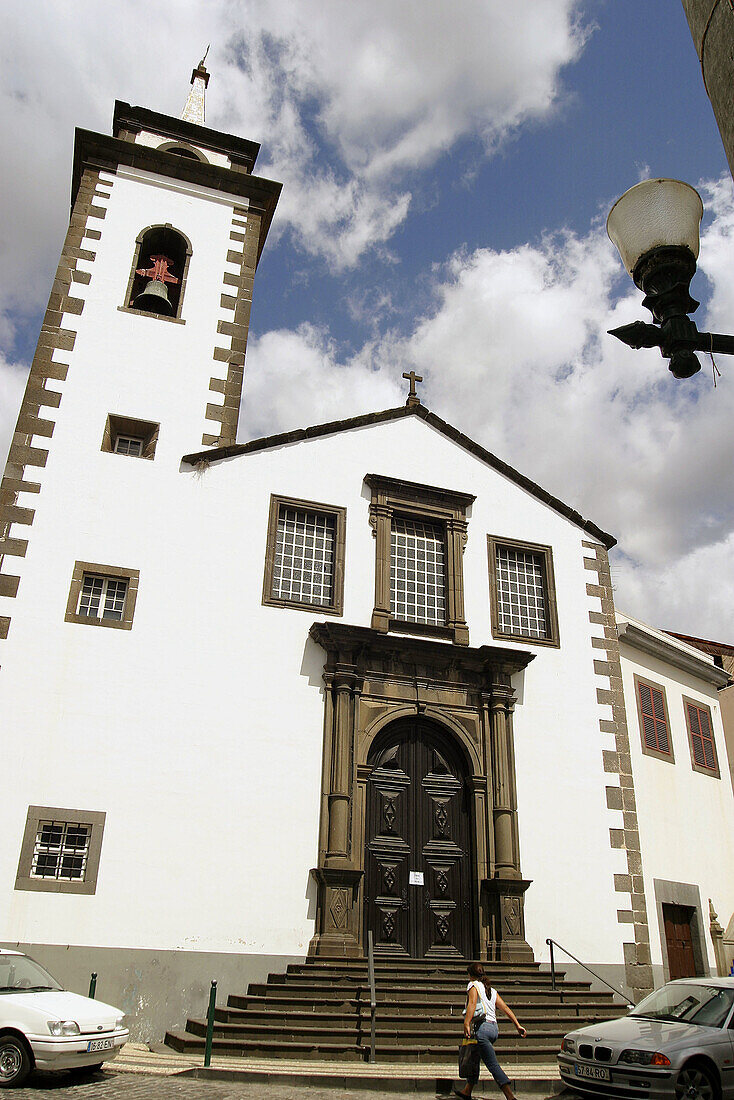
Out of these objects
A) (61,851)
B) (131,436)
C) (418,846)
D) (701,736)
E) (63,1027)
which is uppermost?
(131,436)

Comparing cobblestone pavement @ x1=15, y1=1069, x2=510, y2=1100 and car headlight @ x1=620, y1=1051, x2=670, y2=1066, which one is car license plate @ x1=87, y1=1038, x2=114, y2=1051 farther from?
car headlight @ x1=620, y1=1051, x2=670, y2=1066

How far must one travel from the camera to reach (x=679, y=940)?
15.5 metres

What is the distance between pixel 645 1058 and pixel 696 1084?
44cm

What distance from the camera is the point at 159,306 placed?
1591 centimetres

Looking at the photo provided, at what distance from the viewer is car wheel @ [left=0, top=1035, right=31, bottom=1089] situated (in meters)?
7.70

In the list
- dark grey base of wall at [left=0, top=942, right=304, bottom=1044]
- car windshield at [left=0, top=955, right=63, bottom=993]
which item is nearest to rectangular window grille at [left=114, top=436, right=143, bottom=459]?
dark grey base of wall at [left=0, top=942, right=304, bottom=1044]

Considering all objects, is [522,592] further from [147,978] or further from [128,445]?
[147,978]

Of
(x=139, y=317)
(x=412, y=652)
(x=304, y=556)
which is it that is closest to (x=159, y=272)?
(x=139, y=317)

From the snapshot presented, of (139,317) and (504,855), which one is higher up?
(139,317)

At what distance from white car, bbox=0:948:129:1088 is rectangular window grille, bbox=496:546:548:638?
8.66 meters

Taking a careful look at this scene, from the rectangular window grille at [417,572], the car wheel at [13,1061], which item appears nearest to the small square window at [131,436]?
the rectangular window grille at [417,572]

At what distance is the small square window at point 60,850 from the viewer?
1095cm

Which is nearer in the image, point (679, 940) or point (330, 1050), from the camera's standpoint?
point (330, 1050)

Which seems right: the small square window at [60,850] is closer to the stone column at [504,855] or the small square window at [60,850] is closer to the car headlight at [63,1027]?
the car headlight at [63,1027]
